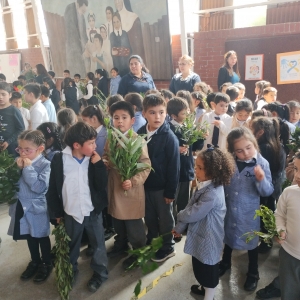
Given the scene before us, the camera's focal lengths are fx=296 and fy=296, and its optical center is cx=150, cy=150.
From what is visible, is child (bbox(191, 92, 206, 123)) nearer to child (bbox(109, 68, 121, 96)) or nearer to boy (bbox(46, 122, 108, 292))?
boy (bbox(46, 122, 108, 292))

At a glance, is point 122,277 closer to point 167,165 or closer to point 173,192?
point 173,192

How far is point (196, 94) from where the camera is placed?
13.8ft

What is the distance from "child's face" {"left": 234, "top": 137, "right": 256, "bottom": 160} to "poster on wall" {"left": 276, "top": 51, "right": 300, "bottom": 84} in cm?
414

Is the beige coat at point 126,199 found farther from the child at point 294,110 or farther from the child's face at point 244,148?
the child at point 294,110

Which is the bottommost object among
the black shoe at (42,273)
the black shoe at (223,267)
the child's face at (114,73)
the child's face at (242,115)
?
the black shoe at (223,267)

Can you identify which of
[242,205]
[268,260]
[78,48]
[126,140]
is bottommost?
[268,260]

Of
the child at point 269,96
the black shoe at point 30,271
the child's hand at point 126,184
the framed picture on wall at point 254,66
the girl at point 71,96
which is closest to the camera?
the child's hand at point 126,184

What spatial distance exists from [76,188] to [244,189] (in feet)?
4.36

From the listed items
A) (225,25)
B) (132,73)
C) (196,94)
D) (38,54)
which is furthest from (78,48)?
(196,94)

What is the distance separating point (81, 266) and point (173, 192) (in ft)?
3.86

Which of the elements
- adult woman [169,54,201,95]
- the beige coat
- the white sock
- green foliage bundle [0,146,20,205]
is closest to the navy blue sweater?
the beige coat

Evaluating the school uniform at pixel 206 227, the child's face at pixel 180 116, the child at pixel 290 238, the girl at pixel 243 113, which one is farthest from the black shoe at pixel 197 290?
the girl at pixel 243 113

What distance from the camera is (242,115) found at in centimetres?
340

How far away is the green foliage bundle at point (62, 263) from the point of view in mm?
2404
